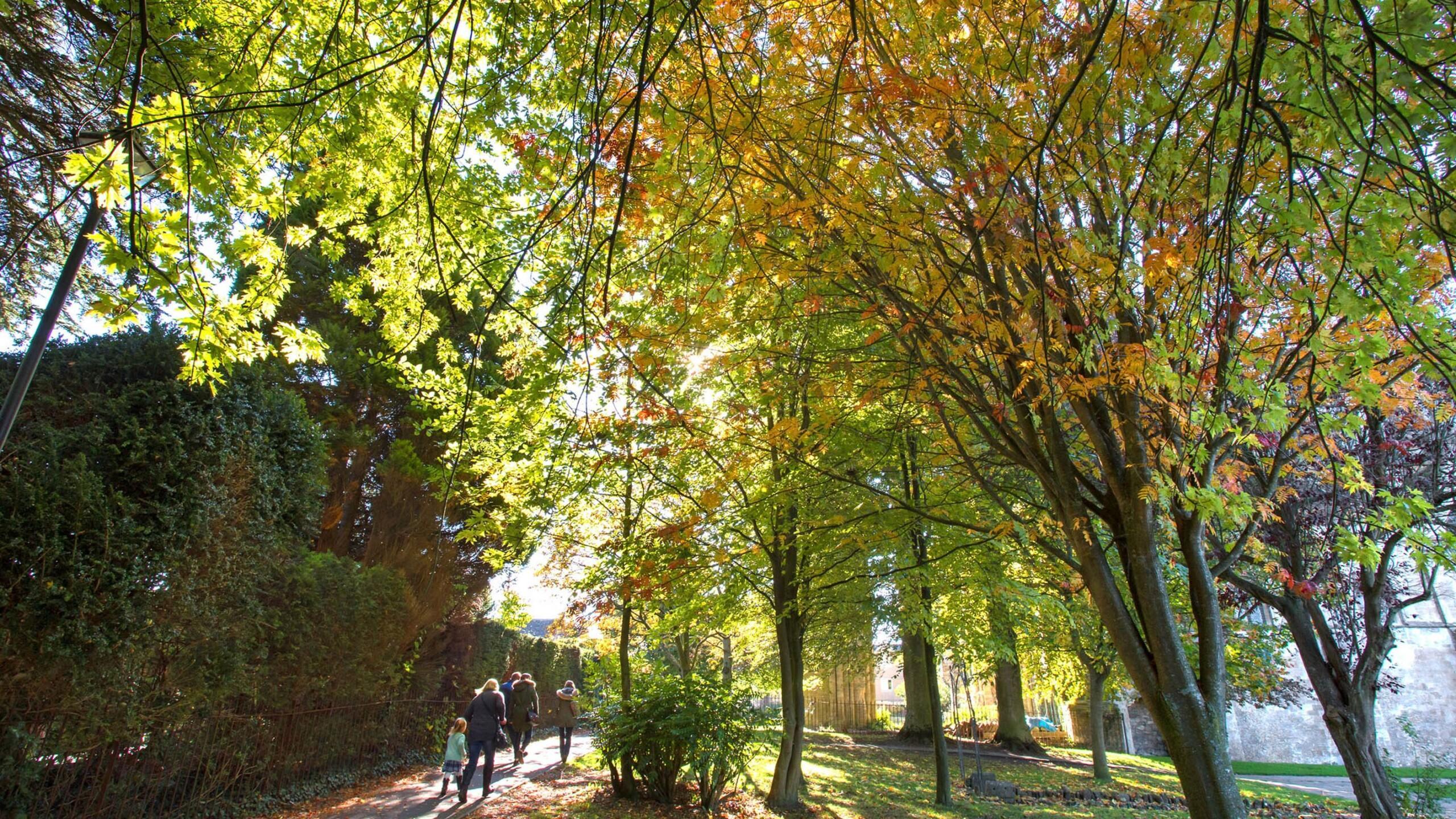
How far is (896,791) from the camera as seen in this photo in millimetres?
11758

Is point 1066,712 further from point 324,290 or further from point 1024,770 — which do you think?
point 324,290

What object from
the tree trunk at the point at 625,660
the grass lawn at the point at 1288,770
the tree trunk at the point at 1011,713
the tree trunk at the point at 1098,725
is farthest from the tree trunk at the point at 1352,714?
the grass lawn at the point at 1288,770

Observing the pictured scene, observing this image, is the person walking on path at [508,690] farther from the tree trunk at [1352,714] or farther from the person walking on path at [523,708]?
the tree trunk at [1352,714]

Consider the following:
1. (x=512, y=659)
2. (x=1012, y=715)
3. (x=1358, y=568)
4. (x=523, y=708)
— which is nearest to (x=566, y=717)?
(x=523, y=708)

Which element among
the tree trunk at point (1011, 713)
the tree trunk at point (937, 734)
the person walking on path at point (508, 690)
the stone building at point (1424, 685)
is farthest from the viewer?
the tree trunk at point (1011, 713)

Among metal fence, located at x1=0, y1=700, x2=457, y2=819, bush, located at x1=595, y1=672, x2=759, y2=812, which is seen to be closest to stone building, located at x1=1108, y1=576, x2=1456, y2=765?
bush, located at x1=595, y1=672, x2=759, y2=812

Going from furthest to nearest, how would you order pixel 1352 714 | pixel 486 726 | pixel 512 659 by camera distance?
pixel 512 659
pixel 486 726
pixel 1352 714

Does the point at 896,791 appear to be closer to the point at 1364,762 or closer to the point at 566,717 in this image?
the point at 566,717

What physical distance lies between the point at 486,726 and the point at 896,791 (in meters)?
6.95

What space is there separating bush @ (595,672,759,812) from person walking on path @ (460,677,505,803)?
4.79ft

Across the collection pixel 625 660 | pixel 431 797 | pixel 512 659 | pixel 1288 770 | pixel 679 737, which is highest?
pixel 625 660

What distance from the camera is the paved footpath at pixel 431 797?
793 centimetres

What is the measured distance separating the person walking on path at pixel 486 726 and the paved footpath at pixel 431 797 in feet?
1.02

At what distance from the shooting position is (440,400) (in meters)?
8.37
